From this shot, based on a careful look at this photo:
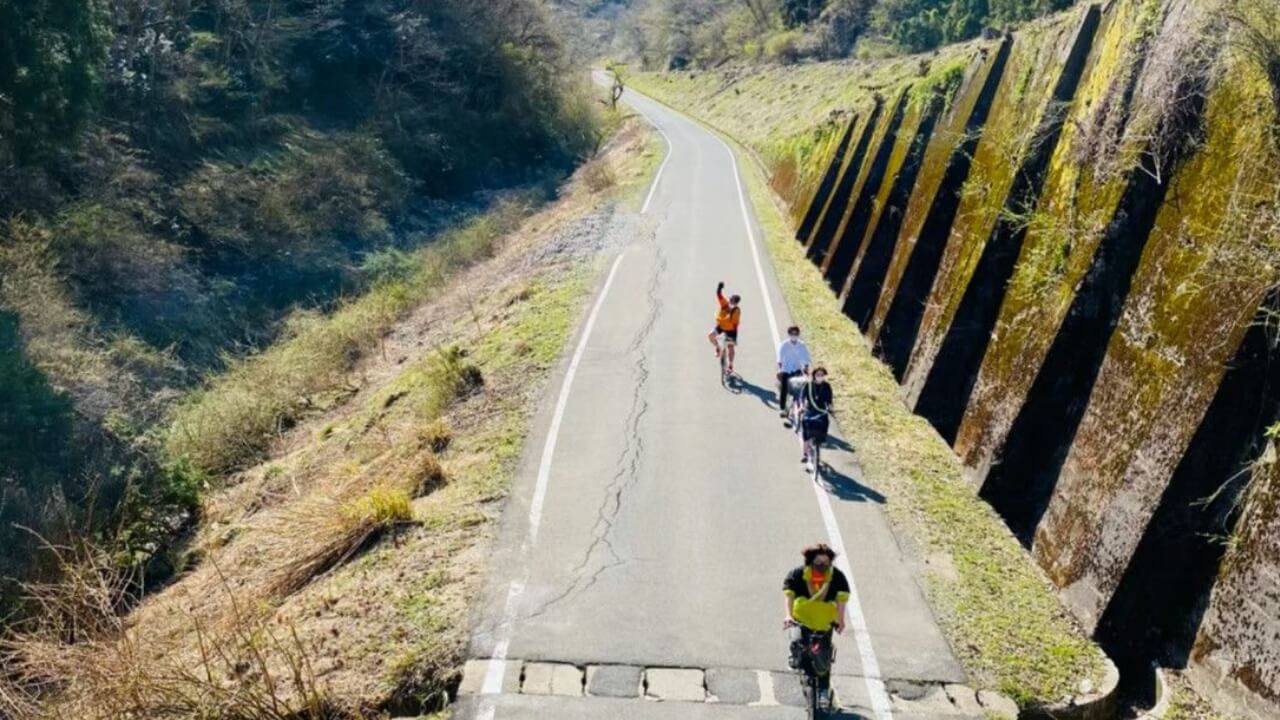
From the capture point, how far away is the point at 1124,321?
9047 mm

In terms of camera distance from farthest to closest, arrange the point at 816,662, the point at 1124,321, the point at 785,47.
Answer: the point at 785,47 → the point at 1124,321 → the point at 816,662

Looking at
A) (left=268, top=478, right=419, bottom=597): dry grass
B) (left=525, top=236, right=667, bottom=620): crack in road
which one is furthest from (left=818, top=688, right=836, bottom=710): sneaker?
(left=268, top=478, right=419, bottom=597): dry grass

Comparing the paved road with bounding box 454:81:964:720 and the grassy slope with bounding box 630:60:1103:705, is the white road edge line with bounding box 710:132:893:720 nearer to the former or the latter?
the paved road with bounding box 454:81:964:720

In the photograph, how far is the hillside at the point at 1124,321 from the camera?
23.7 feet

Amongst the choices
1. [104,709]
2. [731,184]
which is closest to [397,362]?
[104,709]

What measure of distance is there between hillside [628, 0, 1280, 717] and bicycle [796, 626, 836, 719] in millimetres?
2626

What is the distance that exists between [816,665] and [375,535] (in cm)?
525

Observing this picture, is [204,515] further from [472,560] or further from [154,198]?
[154,198]

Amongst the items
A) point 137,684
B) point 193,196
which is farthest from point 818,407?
point 193,196

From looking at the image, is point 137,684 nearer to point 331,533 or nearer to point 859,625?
point 331,533

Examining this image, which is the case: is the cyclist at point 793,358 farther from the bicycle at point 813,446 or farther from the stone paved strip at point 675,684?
the stone paved strip at point 675,684

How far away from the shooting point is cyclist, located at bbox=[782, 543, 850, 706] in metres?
7.01

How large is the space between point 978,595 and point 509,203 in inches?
1232

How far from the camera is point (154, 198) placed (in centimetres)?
2608
